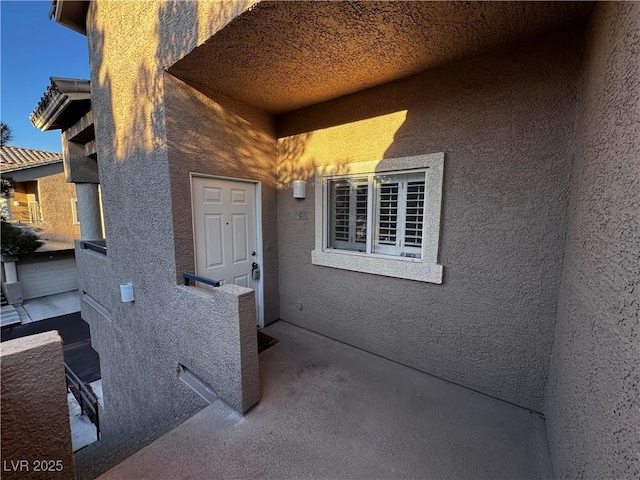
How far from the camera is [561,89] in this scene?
2.53m

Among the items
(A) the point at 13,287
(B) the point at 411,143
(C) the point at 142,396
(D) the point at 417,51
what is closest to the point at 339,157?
(B) the point at 411,143

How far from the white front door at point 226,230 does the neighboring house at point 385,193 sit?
0.03 metres

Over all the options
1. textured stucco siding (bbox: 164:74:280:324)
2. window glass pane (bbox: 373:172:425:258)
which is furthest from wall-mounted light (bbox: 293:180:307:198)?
window glass pane (bbox: 373:172:425:258)

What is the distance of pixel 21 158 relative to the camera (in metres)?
12.3

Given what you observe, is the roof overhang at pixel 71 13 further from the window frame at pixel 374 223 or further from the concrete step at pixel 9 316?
the concrete step at pixel 9 316

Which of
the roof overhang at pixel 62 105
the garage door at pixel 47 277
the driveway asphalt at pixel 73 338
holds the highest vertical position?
the roof overhang at pixel 62 105

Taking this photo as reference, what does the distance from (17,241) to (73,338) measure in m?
6.24

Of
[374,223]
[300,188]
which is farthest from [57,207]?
[374,223]

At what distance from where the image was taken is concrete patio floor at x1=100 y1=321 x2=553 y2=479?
2.19 m

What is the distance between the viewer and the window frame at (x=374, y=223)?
3.23 meters

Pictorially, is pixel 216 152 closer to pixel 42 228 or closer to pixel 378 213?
pixel 378 213

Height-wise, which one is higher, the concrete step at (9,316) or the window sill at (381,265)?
the window sill at (381,265)

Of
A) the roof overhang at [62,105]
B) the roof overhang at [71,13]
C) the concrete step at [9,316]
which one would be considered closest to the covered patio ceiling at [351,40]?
the roof overhang at [71,13]

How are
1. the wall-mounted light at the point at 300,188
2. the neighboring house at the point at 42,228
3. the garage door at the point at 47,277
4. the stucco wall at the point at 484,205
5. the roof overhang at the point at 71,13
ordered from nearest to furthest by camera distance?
1. the stucco wall at the point at 484,205
2. the roof overhang at the point at 71,13
3. the wall-mounted light at the point at 300,188
4. the neighboring house at the point at 42,228
5. the garage door at the point at 47,277
